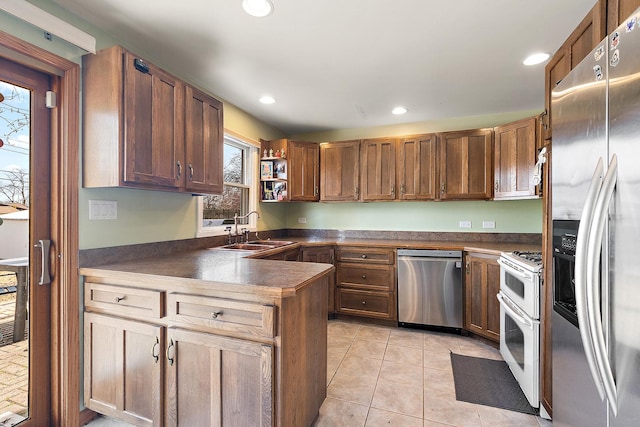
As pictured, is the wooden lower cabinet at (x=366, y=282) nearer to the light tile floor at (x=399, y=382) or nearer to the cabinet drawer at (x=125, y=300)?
the light tile floor at (x=399, y=382)

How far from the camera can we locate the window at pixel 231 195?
9.75ft

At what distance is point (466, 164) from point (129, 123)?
10.6 feet

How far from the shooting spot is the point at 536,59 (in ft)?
7.43

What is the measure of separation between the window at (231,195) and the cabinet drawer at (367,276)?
1.29m

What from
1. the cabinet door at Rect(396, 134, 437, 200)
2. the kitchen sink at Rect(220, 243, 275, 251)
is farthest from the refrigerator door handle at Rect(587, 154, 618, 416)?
the cabinet door at Rect(396, 134, 437, 200)

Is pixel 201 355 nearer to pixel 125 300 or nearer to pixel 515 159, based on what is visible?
pixel 125 300

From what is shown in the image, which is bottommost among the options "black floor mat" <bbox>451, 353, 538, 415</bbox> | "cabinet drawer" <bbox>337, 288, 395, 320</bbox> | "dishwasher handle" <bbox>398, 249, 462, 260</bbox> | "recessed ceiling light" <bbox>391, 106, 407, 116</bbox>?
"black floor mat" <bbox>451, 353, 538, 415</bbox>

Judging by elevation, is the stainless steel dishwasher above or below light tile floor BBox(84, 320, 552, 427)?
above

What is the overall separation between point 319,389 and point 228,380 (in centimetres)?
64

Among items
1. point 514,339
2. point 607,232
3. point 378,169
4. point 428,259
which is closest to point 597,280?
point 607,232

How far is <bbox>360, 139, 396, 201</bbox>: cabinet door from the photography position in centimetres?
360

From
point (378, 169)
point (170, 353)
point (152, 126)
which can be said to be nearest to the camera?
point (170, 353)

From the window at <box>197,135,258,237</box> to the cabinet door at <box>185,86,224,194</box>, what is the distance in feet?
1.44

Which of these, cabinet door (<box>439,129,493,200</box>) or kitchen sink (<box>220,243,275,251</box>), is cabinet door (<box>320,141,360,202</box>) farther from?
kitchen sink (<box>220,243,275,251</box>)
